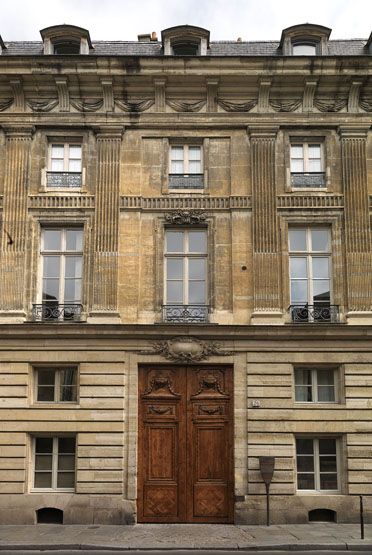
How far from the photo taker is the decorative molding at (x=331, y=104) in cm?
1806

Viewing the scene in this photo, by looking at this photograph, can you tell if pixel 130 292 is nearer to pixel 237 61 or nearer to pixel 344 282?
pixel 344 282

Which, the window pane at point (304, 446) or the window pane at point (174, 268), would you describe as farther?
the window pane at point (174, 268)

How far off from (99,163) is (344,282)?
697 centimetres

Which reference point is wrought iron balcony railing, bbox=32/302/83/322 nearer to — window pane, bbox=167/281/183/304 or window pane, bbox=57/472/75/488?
window pane, bbox=167/281/183/304

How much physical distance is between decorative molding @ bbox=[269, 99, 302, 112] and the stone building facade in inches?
2.1

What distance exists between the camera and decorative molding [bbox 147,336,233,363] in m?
16.7

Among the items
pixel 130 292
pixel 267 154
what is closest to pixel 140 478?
pixel 130 292

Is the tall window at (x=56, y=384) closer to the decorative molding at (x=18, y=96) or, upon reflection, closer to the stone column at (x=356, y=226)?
the decorative molding at (x=18, y=96)

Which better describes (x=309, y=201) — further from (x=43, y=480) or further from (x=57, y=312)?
(x=43, y=480)

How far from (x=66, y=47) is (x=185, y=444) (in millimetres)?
11205

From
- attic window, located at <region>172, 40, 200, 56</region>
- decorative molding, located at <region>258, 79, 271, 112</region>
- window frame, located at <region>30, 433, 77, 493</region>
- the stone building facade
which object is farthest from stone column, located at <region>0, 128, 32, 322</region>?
decorative molding, located at <region>258, 79, 271, 112</region>

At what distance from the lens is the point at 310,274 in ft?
57.2

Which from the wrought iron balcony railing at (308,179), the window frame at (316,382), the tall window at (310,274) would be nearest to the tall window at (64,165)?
the wrought iron balcony railing at (308,179)

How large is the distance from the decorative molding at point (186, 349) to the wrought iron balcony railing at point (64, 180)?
15.6ft
